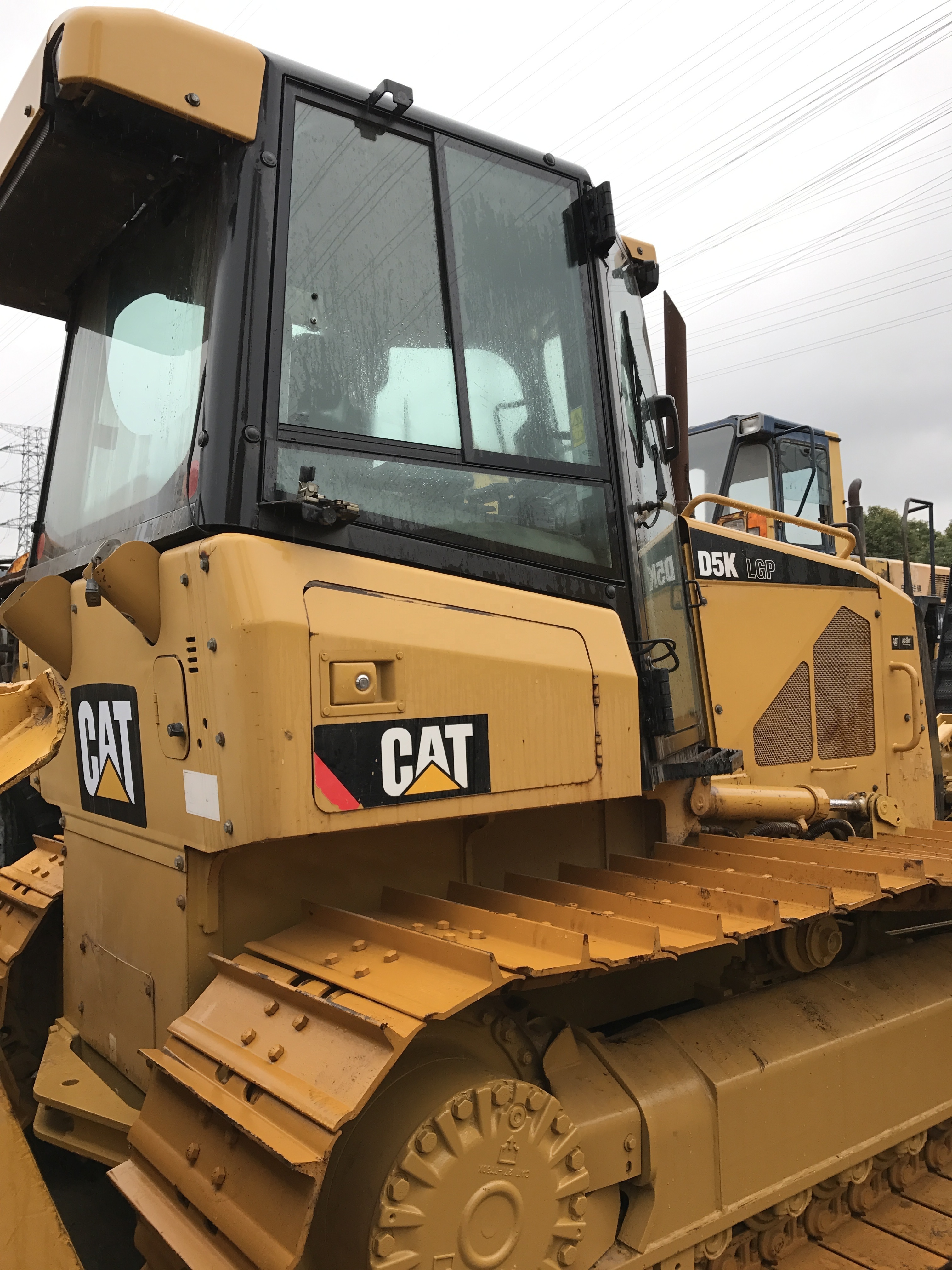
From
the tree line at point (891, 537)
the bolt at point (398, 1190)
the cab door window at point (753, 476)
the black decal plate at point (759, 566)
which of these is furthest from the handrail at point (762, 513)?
the tree line at point (891, 537)

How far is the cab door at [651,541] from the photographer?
2865mm

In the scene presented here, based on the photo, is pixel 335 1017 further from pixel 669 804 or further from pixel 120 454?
pixel 120 454

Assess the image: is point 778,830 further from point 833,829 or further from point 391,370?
point 391,370

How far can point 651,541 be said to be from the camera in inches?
119

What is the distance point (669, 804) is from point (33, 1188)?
1.89m

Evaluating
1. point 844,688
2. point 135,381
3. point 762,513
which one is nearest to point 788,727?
point 844,688

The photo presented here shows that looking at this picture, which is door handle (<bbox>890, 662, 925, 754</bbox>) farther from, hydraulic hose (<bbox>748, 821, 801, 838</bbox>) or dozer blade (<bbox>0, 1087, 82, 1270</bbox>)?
dozer blade (<bbox>0, 1087, 82, 1270</bbox>)

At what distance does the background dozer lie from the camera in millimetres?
2051

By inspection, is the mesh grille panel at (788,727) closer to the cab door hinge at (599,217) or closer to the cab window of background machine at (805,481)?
the cab door hinge at (599,217)

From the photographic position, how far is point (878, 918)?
11.8 feet

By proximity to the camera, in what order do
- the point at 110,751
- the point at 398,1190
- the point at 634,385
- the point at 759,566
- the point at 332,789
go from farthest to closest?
the point at 759,566 → the point at 634,385 → the point at 110,751 → the point at 332,789 → the point at 398,1190

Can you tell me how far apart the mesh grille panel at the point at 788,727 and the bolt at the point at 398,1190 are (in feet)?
7.07

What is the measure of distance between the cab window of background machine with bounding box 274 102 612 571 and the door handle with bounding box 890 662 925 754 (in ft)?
6.74

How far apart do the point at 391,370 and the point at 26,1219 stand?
1982 mm
